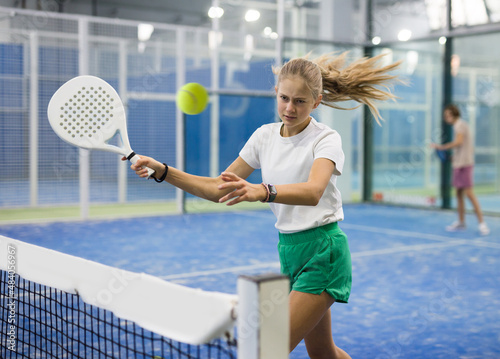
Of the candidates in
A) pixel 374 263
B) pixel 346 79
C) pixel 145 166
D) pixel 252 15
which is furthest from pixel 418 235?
pixel 252 15

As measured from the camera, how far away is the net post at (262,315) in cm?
142

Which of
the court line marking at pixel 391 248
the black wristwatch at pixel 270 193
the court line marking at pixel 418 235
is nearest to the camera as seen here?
the black wristwatch at pixel 270 193

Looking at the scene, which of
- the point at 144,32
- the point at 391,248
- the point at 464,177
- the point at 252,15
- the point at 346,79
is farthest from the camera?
the point at 144,32

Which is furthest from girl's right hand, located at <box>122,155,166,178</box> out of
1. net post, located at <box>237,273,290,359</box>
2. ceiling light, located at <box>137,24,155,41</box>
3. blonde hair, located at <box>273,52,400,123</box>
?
ceiling light, located at <box>137,24,155,41</box>

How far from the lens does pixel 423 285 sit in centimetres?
530

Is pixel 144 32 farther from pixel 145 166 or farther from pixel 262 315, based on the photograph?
pixel 262 315

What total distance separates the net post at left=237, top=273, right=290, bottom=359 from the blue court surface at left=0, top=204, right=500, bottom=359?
2.22 metres

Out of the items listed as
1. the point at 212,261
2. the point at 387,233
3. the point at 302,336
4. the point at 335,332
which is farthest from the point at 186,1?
the point at 302,336

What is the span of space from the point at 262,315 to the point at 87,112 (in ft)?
3.71

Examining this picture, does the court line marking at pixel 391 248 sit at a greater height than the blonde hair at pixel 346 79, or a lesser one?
lesser

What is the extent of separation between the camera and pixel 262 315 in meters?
1.43

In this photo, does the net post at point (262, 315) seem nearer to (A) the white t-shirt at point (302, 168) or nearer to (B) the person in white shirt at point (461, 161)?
(A) the white t-shirt at point (302, 168)

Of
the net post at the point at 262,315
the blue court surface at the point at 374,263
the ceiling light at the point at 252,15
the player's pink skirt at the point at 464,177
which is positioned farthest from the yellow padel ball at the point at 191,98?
the net post at the point at 262,315

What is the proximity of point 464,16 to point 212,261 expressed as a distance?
6.86 meters
